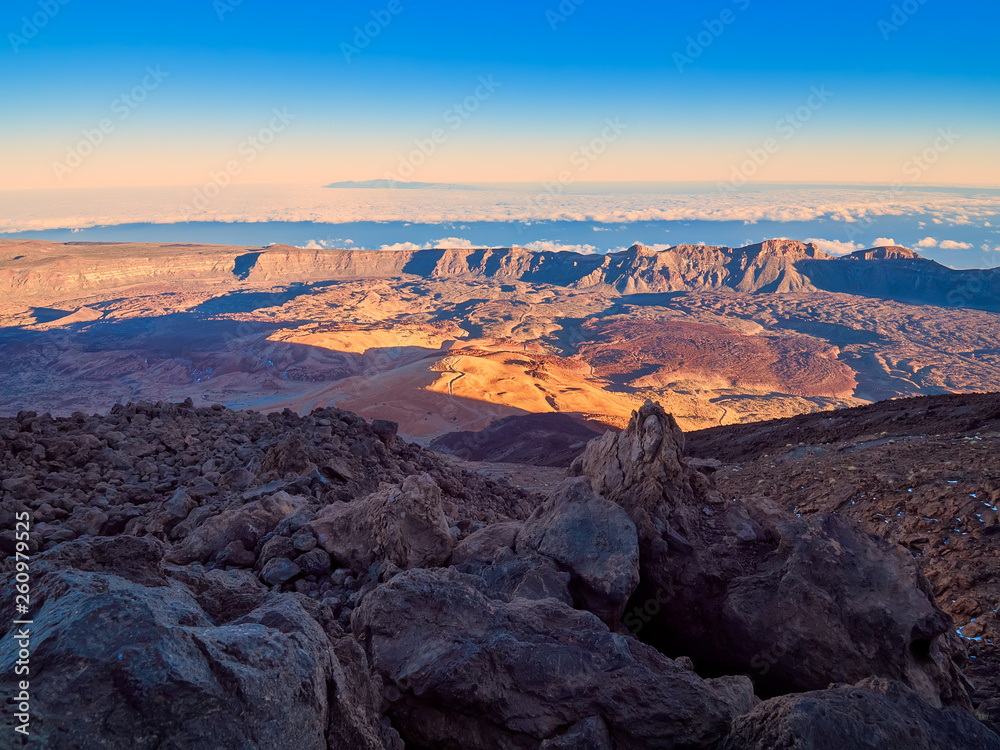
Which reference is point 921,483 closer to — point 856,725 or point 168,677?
point 856,725

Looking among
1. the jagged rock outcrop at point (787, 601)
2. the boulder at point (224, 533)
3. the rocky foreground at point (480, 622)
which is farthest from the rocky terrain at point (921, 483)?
the boulder at point (224, 533)

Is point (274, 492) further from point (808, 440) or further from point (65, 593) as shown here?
point (808, 440)

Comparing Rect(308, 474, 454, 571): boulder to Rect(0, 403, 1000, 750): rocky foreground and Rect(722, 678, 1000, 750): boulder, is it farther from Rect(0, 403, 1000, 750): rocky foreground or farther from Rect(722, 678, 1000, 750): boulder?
Rect(722, 678, 1000, 750): boulder

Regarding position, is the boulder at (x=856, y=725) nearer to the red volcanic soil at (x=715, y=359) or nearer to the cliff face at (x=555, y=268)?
the red volcanic soil at (x=715, y=359)

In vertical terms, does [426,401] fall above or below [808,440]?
below

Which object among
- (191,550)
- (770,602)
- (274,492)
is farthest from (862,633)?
(274,492)
